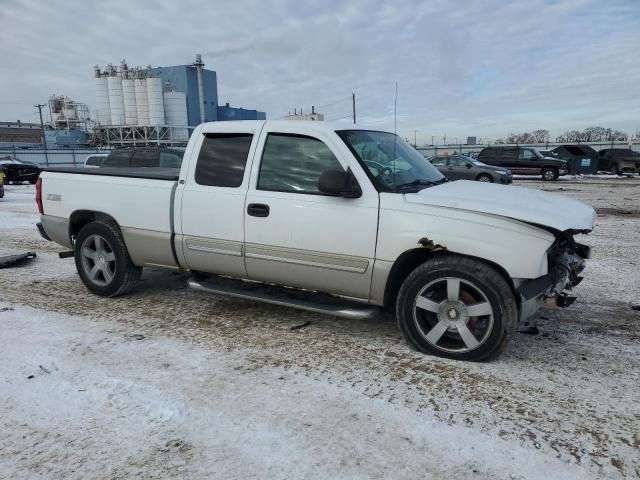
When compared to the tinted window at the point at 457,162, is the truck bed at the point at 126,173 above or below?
above

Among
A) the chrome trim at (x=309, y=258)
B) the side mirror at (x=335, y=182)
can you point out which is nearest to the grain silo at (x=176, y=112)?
the chrome trim at (x=309, y=258)

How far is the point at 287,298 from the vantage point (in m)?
4.25

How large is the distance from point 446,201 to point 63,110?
83.8m

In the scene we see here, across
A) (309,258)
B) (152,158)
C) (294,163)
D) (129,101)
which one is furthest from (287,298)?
(129,101)

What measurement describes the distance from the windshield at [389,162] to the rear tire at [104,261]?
264cm

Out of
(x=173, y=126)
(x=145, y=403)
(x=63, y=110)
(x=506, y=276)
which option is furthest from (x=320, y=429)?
(x=63, y=110)

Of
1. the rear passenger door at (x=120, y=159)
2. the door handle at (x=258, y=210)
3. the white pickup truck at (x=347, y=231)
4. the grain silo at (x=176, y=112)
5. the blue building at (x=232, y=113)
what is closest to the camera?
the white pickup truck at (x=347, y=231)

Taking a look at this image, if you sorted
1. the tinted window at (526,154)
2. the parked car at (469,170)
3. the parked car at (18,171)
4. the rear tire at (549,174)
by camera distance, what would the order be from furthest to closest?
the tinted window at (526,154) → the rear tire at (549,174) → the parked car at (18,171) → the parked car at (469,170)

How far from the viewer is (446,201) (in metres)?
3.47

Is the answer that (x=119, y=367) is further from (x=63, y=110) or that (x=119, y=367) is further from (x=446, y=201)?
(x=63, y=110)

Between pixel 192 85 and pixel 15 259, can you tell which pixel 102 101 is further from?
pixel 15 259

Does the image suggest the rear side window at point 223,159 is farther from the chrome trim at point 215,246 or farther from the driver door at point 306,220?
the chrome trim at point 215,246

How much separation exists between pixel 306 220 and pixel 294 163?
543 mm

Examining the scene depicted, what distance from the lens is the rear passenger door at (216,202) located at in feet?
13.7
